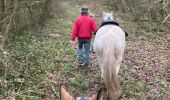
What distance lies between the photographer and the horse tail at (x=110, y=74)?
25.8ft

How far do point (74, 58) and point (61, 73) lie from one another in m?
2.25

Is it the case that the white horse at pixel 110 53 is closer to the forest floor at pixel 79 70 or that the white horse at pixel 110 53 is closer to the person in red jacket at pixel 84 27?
the forest floor at pixel 79 70

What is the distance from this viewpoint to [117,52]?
8.34 m

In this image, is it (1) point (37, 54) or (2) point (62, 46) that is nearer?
(1) point (37, 54)

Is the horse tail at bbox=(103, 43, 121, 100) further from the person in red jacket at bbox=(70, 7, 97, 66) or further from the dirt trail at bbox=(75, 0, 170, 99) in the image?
the person in red jacket at bbox=(70, 7, 97, 66)

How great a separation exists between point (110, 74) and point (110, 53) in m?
0.47

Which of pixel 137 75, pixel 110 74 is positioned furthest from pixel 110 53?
pixel 137 75

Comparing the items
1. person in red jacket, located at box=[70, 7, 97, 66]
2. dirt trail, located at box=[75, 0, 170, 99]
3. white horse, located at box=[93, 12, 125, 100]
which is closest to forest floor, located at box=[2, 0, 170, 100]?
dirt trail, located at box=[75, 0, 170, 99]

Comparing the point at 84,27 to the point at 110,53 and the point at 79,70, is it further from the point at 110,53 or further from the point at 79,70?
the point at 110,53

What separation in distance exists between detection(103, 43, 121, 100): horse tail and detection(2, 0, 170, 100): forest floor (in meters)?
1.05

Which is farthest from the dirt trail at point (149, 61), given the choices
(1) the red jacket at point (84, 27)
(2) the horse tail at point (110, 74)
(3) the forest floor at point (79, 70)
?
(1) the red jacket at point (84, 27)

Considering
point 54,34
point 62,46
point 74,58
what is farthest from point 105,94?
point 54,34

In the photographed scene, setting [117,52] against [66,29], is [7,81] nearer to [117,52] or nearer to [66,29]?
[117,52]

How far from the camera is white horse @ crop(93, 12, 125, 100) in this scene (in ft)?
25.9
